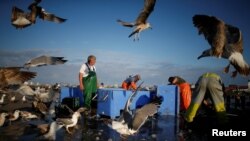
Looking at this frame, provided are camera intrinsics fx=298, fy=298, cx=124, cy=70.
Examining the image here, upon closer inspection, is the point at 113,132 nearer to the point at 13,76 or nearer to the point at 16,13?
the point at 13,76

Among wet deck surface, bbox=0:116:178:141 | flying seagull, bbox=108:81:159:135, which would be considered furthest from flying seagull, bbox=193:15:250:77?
flying seagull, bbox=108:81:159:135

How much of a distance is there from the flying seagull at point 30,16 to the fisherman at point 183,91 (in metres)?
5.23

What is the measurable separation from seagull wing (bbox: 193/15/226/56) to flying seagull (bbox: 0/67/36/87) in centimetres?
620

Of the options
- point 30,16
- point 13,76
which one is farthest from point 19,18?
point 13,76

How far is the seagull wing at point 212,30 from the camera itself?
9.89 metres

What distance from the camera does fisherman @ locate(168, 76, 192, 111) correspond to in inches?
442

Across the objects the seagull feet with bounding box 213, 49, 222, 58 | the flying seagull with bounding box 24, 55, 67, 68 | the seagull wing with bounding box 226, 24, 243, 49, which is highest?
the seagull wing with bounding box 226, 24, 243, 49

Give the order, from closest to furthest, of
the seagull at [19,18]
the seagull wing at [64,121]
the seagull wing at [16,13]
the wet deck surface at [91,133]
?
the wet deck surface at [91,133], the seagull wing at [64,121], the seagull at [19,18], the seagull wing at [16,13]

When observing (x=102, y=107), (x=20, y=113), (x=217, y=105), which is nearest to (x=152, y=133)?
(x=217, y=105)

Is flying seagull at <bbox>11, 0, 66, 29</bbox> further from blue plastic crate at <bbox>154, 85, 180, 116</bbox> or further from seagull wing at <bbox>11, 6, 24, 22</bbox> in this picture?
blue plastic crate at <bbox>154, 85, 180, 116</bbox>

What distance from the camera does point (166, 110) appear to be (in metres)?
12.0

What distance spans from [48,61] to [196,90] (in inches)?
196

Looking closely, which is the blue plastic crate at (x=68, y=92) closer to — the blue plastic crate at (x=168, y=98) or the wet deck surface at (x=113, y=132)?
the wet deck surface at (x=113, y=132)

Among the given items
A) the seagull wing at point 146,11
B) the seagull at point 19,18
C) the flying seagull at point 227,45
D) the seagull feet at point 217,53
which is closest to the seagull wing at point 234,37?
the flying seagull at point 227,45
